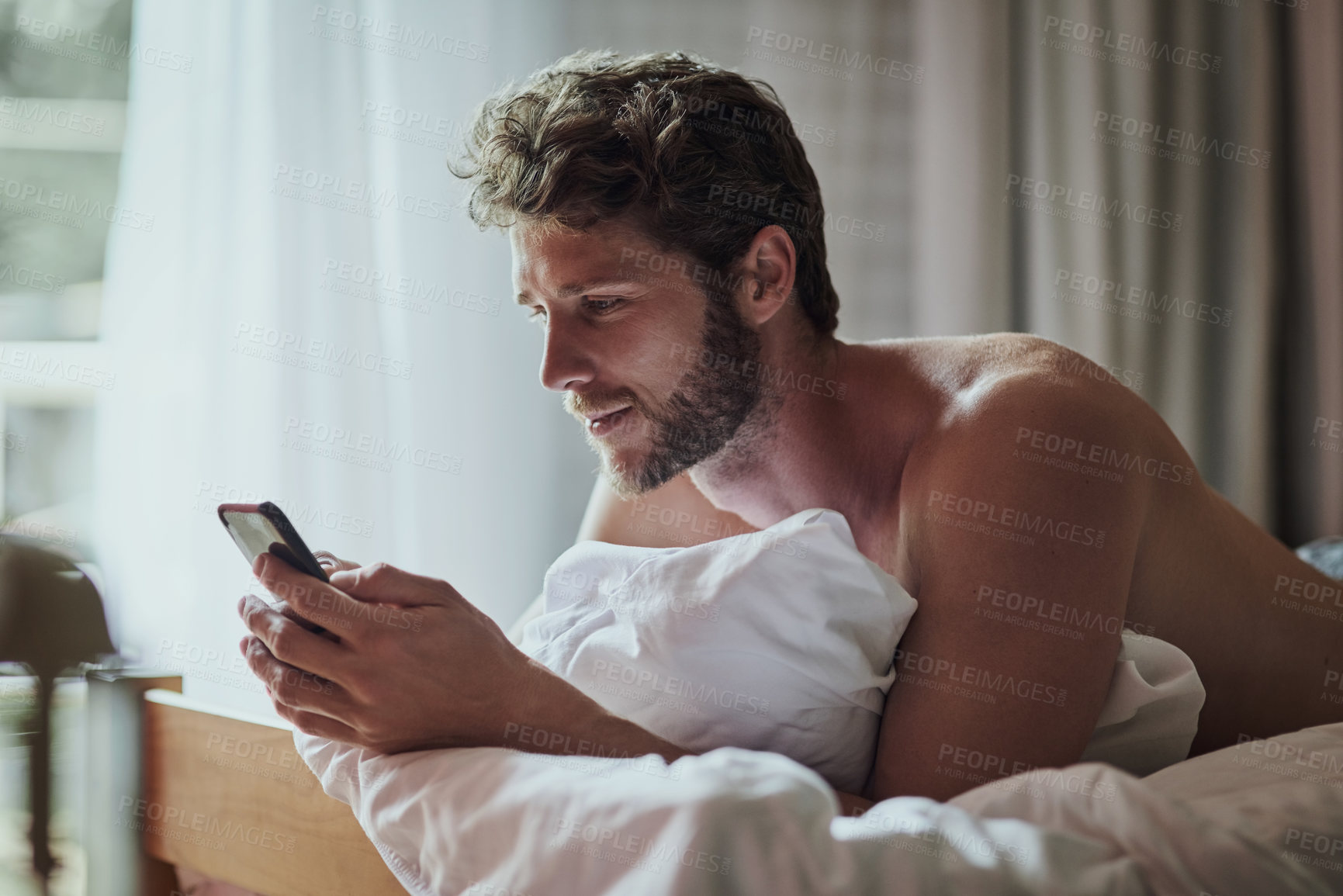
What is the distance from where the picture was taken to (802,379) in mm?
1200

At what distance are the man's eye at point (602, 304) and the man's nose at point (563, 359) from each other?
4 cm

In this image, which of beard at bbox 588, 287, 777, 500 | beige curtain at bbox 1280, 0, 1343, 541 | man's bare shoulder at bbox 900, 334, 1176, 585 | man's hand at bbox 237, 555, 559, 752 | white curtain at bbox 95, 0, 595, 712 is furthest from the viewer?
beige curtain at bbox 1280, 0, 1343, 541

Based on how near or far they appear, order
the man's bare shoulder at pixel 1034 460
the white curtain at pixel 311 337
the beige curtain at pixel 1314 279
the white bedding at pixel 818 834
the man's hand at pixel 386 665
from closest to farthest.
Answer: the white bedding at pixel 818 834, the man's hand at pixel 386 665, the man's bare shoulder at pixel 1034 460, the white curtain at pixel 311 337, the beige curtain at pixel 1314 279

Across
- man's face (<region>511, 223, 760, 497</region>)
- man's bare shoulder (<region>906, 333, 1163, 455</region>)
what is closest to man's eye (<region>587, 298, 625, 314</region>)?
man's face (<region>511, 223, 760, 497</region>)

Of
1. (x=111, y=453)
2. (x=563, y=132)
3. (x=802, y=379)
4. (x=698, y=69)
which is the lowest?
(x=111, y=453)

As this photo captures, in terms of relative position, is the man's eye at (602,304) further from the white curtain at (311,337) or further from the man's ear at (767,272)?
the white curtain at (311,337)

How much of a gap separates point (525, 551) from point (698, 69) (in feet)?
4.09

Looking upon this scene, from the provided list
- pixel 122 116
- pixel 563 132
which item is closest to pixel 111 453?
pixel 122 116

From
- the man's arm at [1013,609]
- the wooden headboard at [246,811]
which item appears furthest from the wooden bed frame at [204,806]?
the man's arm at [1013,609]

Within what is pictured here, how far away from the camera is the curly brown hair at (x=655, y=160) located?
106 centimetres

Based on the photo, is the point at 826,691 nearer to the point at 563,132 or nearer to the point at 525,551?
the point at 563,132

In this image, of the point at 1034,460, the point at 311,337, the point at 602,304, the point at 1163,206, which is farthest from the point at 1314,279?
the point at 311,337

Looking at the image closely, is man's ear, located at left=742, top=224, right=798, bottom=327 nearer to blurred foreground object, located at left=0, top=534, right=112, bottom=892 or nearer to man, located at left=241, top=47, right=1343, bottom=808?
man, located at left=241, top=47, right=1343, bottom=808

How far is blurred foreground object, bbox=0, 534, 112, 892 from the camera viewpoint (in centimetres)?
104
